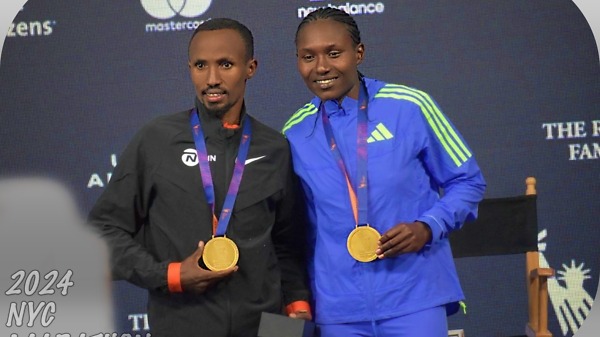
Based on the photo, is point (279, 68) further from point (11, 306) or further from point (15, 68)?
point (11, 306)

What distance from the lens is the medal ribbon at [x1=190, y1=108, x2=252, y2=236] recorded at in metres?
2.47

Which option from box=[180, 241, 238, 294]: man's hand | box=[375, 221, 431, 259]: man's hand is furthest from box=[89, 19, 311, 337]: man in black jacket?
box=[375, 221, 431, 259]: man's hand

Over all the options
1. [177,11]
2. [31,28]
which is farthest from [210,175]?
[31,28]

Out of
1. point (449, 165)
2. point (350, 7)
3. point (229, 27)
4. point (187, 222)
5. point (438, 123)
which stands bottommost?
point (187, 222)

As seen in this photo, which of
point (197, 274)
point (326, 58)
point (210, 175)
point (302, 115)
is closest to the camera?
point (197, 274)

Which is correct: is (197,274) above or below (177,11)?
below

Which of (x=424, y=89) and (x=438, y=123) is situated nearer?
(x=438, y=123)

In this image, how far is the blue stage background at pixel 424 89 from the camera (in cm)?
383

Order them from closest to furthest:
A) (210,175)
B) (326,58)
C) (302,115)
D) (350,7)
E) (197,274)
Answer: (197,274)
(210,175)
(326,58)
(302,115)
(350,7)

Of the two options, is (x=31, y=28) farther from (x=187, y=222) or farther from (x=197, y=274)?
(x=197, y=274)

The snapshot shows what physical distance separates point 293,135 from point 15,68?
159 cm

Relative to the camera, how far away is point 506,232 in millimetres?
3863

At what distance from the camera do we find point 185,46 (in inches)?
152

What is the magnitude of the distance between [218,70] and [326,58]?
0.27 m
